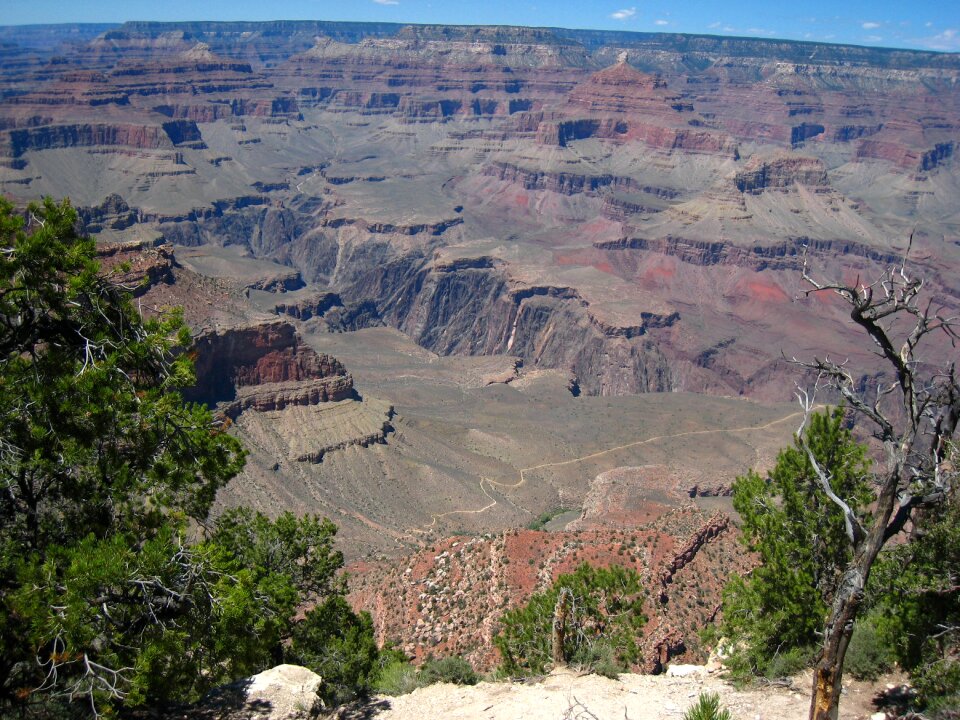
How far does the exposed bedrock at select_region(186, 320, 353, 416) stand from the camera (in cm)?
6028

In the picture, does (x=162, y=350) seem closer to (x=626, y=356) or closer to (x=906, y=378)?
(x=906, y=378)

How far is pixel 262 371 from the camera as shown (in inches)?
2498

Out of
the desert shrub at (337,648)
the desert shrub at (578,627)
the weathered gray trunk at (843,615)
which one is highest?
the weathered gray trunk at (843,615)

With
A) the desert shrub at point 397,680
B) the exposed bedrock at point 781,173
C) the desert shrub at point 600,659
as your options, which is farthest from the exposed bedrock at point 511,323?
the desert shrub at point 600,659

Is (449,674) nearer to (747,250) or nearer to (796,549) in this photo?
(796,549)

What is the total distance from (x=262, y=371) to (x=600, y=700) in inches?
1926

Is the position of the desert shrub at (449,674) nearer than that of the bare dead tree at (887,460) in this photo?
No

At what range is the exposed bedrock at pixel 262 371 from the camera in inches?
2373

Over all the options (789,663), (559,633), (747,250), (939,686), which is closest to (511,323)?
(747,250)

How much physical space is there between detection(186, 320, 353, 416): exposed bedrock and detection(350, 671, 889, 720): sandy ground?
42.9 m

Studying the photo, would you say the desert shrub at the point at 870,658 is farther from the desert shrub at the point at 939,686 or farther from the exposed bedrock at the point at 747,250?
the exposed bedrock at the point at 747,250

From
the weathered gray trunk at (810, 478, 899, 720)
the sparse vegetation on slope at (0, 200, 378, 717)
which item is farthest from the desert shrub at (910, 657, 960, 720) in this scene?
the sparse vegetation on slope at (0, 200, 378, 717)

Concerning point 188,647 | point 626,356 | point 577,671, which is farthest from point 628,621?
point 626,356

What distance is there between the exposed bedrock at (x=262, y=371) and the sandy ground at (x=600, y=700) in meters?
42.9
